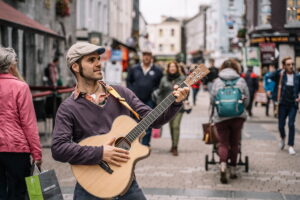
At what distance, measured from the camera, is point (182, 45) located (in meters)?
128

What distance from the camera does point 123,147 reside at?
12.1 feet

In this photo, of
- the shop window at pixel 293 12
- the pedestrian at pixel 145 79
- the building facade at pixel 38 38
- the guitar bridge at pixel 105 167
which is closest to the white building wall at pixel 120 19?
the shop window at pixel 293 12

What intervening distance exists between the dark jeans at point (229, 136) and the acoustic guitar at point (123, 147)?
4361mm

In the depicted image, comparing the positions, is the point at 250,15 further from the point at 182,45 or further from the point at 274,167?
the point at 182,45

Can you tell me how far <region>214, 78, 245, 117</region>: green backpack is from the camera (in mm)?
7727

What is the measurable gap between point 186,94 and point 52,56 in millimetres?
19881

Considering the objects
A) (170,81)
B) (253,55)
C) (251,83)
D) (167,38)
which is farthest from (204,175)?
(167,38)

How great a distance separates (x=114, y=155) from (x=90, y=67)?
1.96ft

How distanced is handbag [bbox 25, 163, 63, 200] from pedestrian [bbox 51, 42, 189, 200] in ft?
1.12

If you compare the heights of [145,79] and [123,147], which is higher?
[145,79]

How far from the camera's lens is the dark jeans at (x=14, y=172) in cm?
490

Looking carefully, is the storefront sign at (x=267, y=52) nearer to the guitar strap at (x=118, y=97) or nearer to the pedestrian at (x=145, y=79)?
the pedestrian at (x=145, y=79)

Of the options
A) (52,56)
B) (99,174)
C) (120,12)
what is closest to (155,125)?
(99,174)

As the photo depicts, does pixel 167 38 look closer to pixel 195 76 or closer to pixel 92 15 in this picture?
pixel 92 15
